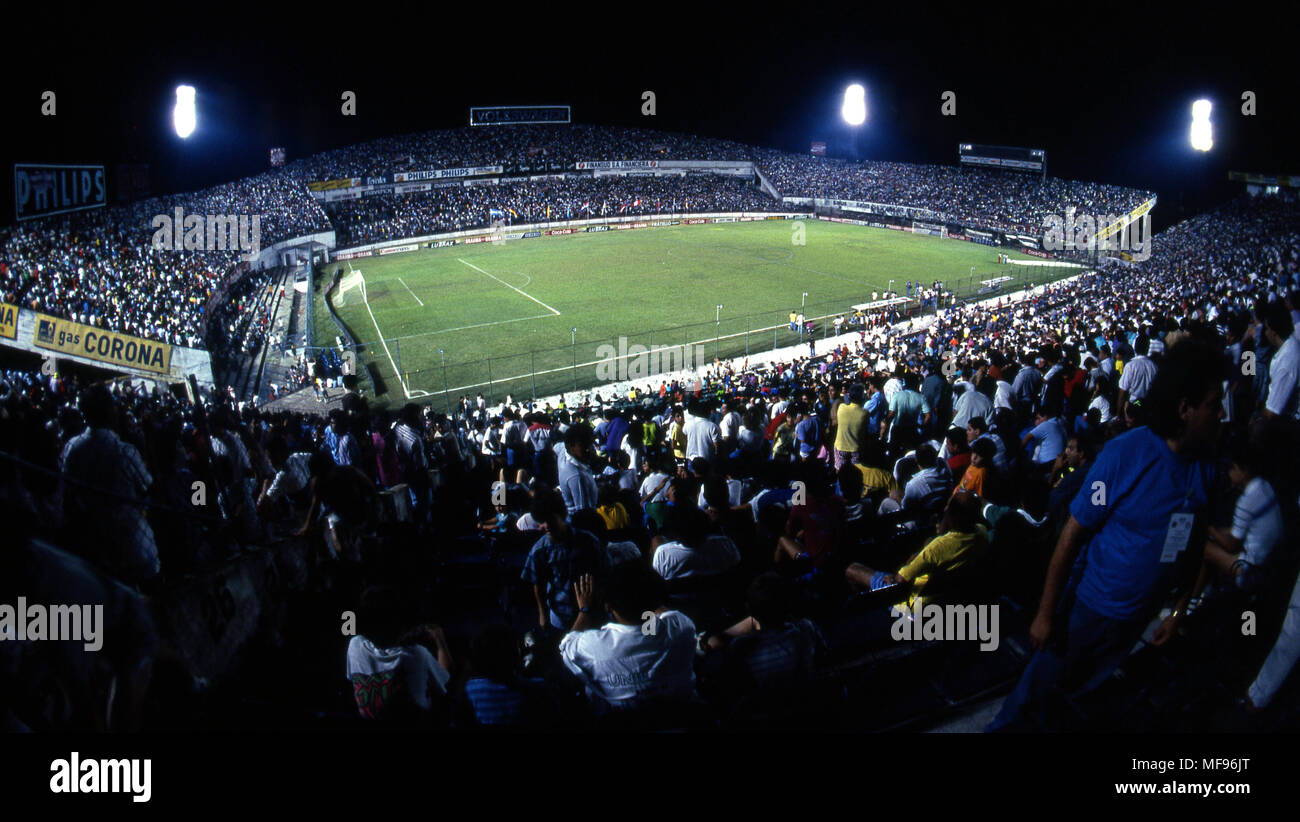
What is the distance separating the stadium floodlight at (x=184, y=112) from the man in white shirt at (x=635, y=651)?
34.6m

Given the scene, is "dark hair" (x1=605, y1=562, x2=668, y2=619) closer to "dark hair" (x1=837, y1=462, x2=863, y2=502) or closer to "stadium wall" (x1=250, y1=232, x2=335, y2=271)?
"dark hair" (x1=837, y1=462, x2=863, y2=502)

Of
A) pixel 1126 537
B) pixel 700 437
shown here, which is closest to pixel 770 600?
pixel 1126 537

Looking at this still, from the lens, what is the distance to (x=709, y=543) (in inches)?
183

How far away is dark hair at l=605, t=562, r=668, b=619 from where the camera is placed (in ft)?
11.0

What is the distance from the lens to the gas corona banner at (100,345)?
16.6 metres

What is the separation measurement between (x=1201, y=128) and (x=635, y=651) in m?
58.7

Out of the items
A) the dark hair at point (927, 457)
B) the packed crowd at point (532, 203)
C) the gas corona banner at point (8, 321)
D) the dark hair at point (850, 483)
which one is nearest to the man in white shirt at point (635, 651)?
the dark hair at point (850, 483)

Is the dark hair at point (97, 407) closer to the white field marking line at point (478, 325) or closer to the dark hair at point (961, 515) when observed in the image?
the dark hair at point (961, 515)

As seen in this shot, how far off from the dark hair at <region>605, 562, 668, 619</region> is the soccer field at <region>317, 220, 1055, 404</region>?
19.7 metres

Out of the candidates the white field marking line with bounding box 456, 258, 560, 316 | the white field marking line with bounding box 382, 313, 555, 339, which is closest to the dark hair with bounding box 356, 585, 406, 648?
the white field marking line with bounding box 382, 313, 555, 339

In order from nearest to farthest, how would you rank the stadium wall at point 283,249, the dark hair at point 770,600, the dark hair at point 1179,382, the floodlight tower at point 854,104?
the dark hair at point 1179,382 → the dark hair at point 770,600 → the stadium wall at point 283,249 → the floodlight tower at point 854,104

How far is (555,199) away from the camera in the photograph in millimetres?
76375

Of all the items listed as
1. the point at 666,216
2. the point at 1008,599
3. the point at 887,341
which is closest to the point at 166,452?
the point at 1008,599
